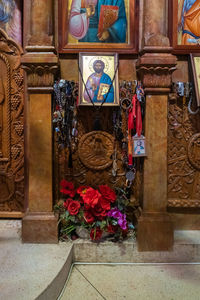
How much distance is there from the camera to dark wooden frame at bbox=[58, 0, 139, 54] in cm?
296

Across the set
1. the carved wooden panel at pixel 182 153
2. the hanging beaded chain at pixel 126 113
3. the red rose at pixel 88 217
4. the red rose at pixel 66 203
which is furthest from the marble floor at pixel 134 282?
the hanging beaded chain at pixel 126 113

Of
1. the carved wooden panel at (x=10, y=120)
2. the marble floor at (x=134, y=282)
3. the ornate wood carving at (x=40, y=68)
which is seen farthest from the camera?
the carved wooden panel at (x=10, y=120)

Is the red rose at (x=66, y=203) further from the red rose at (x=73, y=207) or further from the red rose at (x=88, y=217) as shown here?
the red rose at (x=88, y=217)

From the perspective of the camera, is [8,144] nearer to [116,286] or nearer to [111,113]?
[111,113]

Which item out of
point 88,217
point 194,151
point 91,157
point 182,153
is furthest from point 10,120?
point 194,151

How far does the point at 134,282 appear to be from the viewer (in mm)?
2453

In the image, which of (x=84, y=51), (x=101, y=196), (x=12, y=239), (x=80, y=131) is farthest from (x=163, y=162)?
(x=12, y=239)

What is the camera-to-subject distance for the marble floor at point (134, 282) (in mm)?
2268

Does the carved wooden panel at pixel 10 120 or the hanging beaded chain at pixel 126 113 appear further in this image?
the carved wooden panel at pixel 10 120

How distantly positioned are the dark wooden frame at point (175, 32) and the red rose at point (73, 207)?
81.2 inches

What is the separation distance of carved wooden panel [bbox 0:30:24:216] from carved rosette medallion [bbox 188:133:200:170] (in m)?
2.03

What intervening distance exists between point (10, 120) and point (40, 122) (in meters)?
0.58

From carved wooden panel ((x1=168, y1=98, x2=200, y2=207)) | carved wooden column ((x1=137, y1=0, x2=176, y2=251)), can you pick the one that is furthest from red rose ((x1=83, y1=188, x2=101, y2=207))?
carved wooden panel ((x1=168, y1=98, x2=200, y2=207))

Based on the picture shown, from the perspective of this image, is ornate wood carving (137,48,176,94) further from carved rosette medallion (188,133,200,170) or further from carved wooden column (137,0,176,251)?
carved rosette medallion (188,133,200,170)
